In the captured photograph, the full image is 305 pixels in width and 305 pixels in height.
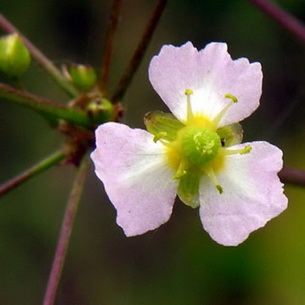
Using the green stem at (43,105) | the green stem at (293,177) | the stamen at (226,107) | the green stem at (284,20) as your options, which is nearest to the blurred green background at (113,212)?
the green stem at (284,20)

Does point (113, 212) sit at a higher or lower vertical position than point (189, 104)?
lower

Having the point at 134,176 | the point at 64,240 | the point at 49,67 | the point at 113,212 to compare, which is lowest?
the point at 113,212

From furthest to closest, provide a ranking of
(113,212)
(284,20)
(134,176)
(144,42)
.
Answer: (113,212) → (284,20) → (144,42) → (134,176)

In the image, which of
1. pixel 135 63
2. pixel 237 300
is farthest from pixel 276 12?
pixel 237 300

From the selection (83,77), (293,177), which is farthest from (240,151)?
(83,77)

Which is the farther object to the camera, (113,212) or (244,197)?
(113,212)

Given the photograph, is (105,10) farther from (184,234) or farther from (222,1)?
(184,234)

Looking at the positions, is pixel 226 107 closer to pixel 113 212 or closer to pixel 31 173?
pixel 31 173
